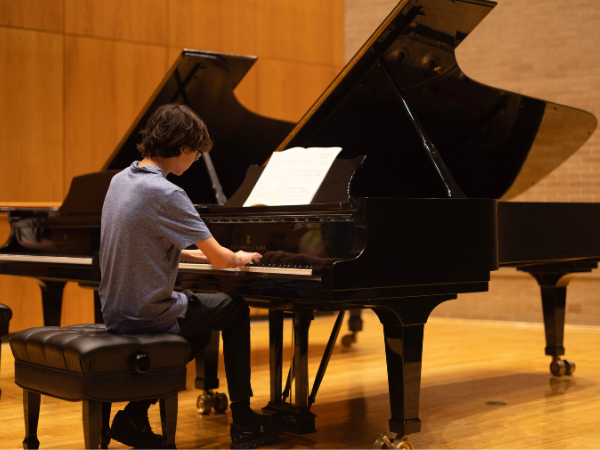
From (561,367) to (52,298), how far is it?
10.1 feet

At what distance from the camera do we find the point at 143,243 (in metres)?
2.42

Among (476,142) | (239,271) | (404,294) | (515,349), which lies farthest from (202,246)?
(515,349)

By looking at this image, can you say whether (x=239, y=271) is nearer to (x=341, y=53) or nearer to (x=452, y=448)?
(x=452, y=448)

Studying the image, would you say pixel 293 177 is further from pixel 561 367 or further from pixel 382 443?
pixel 561 367

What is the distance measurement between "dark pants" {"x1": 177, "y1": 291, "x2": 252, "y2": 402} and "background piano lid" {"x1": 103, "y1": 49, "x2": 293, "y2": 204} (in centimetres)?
182

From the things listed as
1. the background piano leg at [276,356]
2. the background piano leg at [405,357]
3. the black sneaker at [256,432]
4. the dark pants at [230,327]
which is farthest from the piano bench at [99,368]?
the background piano leg at [405,357]

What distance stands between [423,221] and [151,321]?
107 centimetres

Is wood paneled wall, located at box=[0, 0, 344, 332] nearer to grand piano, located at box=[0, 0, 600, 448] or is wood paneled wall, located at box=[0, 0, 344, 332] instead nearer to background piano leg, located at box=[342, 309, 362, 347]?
grand piano, located at box=[0, 0, 600, 448]

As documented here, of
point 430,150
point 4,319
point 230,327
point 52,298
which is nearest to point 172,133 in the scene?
point 230,327

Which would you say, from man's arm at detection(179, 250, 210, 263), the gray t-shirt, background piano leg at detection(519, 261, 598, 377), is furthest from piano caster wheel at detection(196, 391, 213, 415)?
background piano leg at detection(519, 261, 598, 377)

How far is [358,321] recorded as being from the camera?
5730 mm

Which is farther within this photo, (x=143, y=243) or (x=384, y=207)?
(x=384, y=207)

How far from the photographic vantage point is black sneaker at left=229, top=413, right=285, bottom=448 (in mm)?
2797

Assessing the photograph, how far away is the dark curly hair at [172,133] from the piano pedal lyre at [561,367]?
2981 mm
